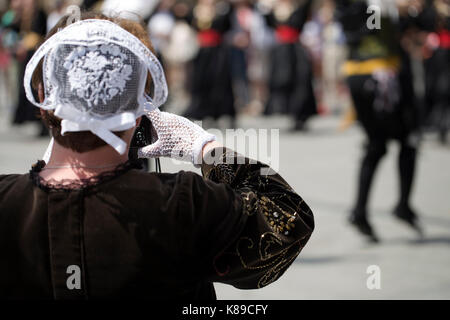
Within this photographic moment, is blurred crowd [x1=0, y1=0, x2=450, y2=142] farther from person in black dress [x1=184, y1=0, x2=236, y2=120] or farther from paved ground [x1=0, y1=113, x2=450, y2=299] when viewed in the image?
paved ground [x1=0, y1=113, x2=450, y2=299]

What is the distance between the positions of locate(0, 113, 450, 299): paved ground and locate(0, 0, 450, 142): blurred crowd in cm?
71

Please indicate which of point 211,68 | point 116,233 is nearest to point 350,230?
point 116,233

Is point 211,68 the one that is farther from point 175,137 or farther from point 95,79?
point 95,79

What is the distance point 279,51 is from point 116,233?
940 centimetres

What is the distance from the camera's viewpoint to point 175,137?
63.4 inches

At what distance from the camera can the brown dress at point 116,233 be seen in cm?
137

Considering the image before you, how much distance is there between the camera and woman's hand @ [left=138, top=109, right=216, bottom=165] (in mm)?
1596

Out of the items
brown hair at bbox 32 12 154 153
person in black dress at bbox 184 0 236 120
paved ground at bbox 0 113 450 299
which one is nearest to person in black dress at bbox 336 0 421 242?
paved ground at bbox 0 113 450 299

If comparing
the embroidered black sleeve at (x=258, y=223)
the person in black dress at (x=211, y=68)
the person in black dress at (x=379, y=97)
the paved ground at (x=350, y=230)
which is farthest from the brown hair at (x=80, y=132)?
→ the person in black dress at (x=211, y=68)

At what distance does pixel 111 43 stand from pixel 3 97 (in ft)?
47.6
